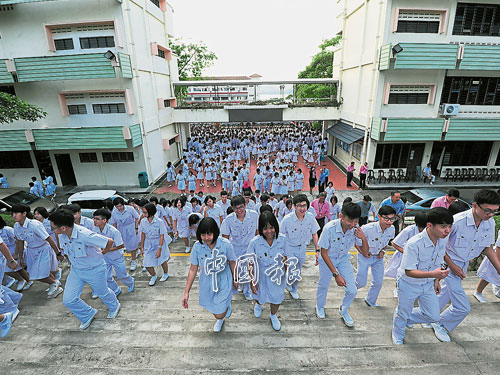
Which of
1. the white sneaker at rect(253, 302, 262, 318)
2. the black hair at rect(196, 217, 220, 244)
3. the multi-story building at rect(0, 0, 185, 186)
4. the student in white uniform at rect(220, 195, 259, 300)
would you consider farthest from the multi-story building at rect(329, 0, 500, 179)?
the black hair at rect(196, 217, 220, 244)

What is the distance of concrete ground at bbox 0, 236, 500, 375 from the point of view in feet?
9.97

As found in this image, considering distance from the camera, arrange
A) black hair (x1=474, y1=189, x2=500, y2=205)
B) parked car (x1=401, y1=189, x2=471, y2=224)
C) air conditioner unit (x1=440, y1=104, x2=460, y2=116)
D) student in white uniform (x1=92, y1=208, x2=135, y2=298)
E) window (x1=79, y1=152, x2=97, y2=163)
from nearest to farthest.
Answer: black hair (x1=474, y1=189, x2=500, y2=205) → student in white uniform (x1=92, y1=208, x2=135, y2=298) → parked car (x1=401, y1=189, x2=471, y2=224) → air conditioner unit (x1=440, y1=104, x2=460, y2=116) → window (x1=79, y1=152, x2=97, y2=163)

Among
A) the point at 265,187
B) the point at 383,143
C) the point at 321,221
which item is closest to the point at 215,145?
the point at 265,187

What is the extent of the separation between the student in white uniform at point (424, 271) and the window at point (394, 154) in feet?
37.0

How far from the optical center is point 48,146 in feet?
40.3

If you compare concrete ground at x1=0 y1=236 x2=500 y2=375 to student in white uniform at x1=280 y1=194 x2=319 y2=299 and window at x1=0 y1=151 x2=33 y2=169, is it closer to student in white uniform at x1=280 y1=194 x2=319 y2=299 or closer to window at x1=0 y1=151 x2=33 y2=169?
student in white uniform at x1=280 y1=194 x2=319 y2=299

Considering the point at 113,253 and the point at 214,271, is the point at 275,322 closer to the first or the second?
the point at 214,271

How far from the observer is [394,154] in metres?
13.4

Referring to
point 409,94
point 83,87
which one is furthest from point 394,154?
point 83,87

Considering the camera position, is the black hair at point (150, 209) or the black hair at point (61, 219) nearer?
the black hair at point (61, 219)

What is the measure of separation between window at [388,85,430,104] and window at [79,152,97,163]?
1497cm

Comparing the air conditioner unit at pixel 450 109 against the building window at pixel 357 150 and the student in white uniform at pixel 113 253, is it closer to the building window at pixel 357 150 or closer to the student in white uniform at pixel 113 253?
A: the building window at pixel 357 150

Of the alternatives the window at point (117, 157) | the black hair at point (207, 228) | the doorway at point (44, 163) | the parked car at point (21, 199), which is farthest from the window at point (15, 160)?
the black hair at point (207, 228)

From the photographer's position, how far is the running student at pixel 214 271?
3.38m
